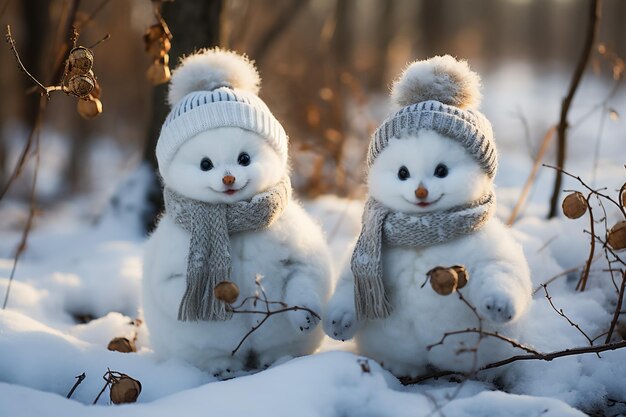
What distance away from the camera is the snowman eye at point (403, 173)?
1.97 meters

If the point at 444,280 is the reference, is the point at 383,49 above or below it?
above

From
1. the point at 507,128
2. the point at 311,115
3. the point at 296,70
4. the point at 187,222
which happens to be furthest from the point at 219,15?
the point at 507,128

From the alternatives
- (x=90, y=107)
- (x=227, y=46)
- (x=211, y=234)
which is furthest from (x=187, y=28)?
(x=211, y=234)

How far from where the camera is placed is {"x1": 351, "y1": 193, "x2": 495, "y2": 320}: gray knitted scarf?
1942 millimetres

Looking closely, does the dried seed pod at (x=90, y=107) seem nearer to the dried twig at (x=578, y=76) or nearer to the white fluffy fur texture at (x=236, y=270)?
the white fluffy fur texture at (x=236, y=270)

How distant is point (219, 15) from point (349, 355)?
209cm

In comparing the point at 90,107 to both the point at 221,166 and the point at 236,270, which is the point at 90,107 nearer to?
the point at 221,166

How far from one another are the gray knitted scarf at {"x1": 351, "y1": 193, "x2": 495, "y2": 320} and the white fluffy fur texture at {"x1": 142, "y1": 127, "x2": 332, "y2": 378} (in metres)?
0.17

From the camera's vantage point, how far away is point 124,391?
182 centimetres

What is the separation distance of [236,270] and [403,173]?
0.61 meters

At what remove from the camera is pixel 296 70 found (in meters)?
6.24

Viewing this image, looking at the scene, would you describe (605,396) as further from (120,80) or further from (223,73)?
(120,80)

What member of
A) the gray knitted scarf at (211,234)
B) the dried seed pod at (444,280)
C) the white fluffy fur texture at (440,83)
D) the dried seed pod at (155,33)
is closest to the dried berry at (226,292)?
the gray knitted scarf at (211,234)

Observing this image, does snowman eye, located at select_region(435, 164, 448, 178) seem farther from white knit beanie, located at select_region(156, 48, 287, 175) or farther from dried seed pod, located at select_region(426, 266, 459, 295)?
white knit beanie, located at select_region(156, 48, 287, 175)
